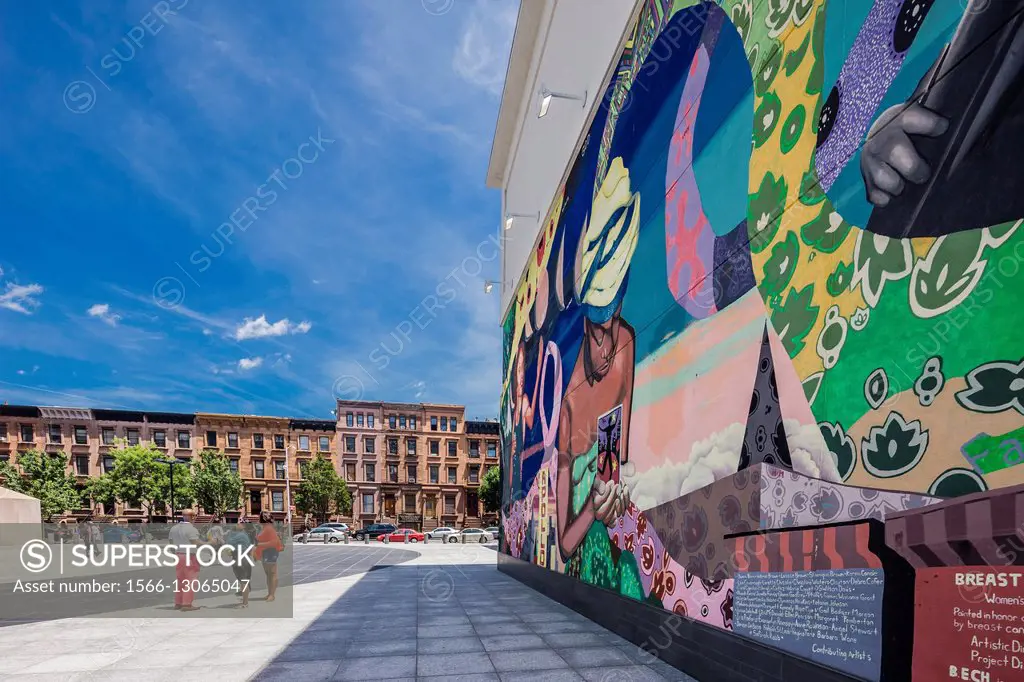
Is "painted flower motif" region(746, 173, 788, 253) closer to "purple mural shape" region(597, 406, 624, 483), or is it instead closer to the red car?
"purple mural shape" region(597, 406, 624, 483)

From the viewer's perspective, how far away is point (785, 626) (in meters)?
4.41

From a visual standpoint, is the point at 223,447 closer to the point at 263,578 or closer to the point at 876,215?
the point at 263,578

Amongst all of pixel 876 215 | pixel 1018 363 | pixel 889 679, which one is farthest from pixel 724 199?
pixel 889 679

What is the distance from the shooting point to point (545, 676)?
5.93 meters

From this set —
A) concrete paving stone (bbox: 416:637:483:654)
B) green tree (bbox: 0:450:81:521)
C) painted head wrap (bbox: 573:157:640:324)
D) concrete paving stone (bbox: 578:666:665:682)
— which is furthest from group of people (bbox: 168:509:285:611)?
green tree (bbox: 0:450:81:521)

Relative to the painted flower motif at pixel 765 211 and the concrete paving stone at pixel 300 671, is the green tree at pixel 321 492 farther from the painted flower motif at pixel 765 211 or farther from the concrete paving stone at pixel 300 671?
the painted flower motif at pixel 765 211

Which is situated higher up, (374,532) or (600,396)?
(600,396)

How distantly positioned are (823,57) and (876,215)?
1.53m

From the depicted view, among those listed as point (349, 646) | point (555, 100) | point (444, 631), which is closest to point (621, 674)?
point (444, 631)

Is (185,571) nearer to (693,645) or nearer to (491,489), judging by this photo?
(693,645)

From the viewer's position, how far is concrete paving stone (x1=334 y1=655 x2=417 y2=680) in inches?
235

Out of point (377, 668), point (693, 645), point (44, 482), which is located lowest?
point (44, 482)

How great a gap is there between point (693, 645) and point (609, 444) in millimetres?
3427

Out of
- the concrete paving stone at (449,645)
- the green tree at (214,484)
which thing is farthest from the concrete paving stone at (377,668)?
the green tree at (214,484)
